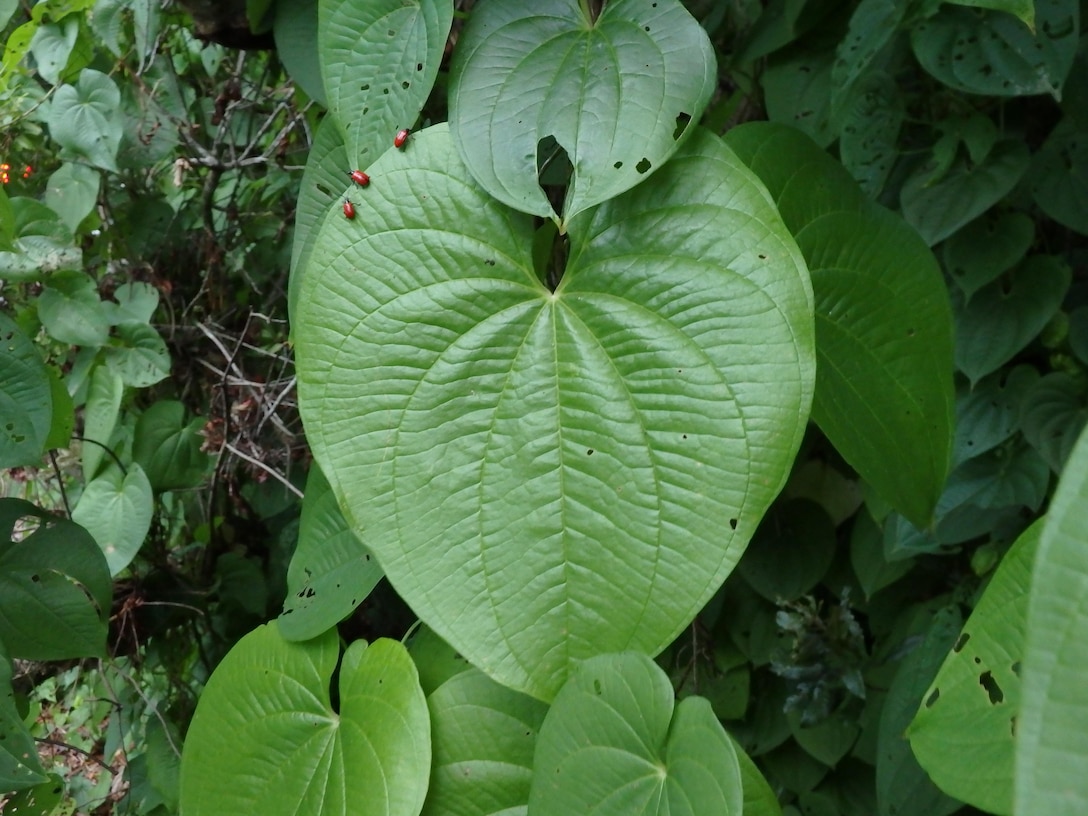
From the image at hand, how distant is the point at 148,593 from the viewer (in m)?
1.23

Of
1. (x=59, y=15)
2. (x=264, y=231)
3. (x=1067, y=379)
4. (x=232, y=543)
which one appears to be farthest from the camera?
(x=264, y=231)

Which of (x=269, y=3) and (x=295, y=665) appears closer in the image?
(x=295, y=665)

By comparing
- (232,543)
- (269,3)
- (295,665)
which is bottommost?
(232,543)

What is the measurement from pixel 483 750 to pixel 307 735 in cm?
14

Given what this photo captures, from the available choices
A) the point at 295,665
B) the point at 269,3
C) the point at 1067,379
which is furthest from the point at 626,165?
the point at 1067,379

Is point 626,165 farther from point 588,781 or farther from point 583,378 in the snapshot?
point 588,781

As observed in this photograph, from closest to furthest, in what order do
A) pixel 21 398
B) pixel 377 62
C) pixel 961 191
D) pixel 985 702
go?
pixel 985 702
pixel 377 62
pixel 21 398
pixel 961 191

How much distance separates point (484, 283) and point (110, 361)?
895 millimetres

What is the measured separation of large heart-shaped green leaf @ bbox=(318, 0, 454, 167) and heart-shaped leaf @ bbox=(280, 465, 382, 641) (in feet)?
0.88

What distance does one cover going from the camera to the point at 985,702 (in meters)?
0.43

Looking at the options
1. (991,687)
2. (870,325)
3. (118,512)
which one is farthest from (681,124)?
(118,512)

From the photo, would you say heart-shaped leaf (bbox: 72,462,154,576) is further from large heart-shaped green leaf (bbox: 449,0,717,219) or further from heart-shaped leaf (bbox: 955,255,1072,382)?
heart-shaped leaf (bbox: 955,255,1072,382)

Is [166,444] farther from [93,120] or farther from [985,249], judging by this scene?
[985,249]

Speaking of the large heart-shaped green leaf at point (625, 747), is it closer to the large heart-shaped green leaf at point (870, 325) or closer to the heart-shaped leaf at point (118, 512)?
the large heart-shaped green leaf at point (870, 325)
